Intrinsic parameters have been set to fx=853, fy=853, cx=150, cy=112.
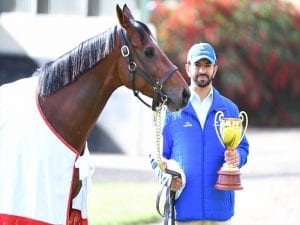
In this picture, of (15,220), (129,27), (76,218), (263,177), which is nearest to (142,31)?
(129,27)

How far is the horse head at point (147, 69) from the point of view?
16.0 ft

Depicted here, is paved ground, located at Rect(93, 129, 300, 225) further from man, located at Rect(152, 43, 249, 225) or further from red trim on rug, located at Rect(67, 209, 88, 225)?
red trim on rug, located at Rect(67, 209, 88, 225)

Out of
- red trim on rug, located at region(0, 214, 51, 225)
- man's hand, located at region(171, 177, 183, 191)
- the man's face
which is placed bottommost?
red trim on rug, located at region(0, 214, 51, 225)

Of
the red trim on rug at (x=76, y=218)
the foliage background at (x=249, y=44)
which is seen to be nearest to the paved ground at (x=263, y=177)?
the foliage background at (x=249, y=44)

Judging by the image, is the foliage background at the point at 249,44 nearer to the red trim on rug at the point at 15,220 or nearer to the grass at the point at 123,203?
the grass at the point at 123,203

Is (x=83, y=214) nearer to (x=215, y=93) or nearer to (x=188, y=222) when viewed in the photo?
(x=188, y=222)

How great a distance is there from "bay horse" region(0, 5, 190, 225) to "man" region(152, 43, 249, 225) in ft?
1.50

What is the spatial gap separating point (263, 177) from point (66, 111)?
829 cm

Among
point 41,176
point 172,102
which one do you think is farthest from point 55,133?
point 172,102

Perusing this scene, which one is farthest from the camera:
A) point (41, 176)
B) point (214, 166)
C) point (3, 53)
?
point (3, 53)

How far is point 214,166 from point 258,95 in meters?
17.1

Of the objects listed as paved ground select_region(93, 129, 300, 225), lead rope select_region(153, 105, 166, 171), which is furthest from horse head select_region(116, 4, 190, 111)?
paved ground select_region(93, 129, 300, 225)

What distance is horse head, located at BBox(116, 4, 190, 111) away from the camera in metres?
4.89

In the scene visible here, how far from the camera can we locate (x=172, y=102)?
4.90 metres
